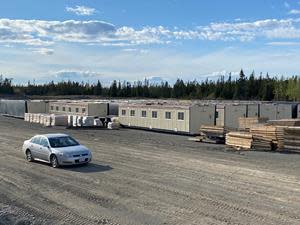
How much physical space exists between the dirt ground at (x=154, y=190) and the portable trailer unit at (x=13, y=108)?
4842cm

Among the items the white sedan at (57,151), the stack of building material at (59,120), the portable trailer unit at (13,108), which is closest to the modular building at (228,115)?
the stack of building material at (59,120)

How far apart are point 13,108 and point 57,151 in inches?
2337

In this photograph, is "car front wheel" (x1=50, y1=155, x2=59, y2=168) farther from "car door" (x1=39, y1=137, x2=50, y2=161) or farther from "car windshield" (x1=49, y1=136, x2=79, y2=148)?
"car windshield" (x1=49, y1=136, x2=79, y2=148)

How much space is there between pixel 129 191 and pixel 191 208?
328 cm

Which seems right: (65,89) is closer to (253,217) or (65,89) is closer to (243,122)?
(243,122)

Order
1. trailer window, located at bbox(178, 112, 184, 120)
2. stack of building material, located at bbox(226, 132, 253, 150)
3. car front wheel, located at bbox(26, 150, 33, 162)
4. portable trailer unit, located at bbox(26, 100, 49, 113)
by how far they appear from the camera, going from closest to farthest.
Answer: car front wheel, located at bbox(26, 150, 33, 162)
stack of building material, located at bbox(226, 132, 253, 150)
trailer window, located at bbox(178, 112, 184, 120)
portable trailer unit, located at bbox(26, 100, 49, 113)

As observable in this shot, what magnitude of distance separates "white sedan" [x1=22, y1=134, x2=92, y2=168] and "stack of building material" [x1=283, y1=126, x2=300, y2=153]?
14.1 m

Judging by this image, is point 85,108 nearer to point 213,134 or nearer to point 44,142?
point 213,134

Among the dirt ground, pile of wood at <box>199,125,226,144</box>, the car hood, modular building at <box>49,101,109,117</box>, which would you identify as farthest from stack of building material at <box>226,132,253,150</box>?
modular building at <box>49,101,109,117</box>

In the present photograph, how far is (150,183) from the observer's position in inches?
704

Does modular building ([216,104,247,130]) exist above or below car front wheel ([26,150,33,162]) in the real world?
above

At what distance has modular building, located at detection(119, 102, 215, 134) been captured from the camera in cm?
4334

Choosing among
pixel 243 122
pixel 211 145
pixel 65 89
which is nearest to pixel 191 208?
pixel 211 145

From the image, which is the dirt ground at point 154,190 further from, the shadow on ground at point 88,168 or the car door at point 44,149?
the car door at point 44,149
